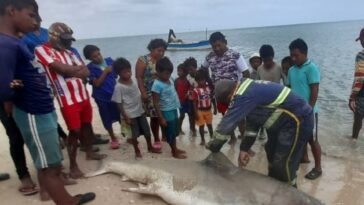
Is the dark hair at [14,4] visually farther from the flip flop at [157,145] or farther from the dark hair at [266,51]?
the dark hair at [266,51]

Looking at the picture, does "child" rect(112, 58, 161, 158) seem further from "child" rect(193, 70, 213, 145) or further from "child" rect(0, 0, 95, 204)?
"child" rect(0, 0, 95, 204)

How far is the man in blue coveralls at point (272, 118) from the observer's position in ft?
13.3

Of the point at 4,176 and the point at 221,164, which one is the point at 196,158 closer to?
the point at 221,164

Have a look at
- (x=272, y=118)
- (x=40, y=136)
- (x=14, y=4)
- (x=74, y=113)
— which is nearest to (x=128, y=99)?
(x=74, y=113)

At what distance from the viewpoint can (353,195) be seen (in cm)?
539

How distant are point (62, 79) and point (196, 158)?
2770 millimetres

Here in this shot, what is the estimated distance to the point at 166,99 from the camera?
6.18m

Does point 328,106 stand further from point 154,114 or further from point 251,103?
point 251,103

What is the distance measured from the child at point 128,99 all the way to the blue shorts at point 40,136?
2.34 m

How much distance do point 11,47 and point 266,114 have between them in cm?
264

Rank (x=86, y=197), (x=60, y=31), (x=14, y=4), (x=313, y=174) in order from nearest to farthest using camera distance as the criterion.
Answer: (x=14, y=4)
(x=86, y=197)
(x=60, y=31)
(x=313, y=174)

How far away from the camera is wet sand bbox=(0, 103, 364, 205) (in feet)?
16.0

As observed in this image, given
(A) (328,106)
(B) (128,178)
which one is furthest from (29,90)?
(A) (328,106)

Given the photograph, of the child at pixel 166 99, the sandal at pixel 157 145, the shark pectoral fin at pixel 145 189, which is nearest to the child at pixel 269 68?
the child at pixel 166 99
